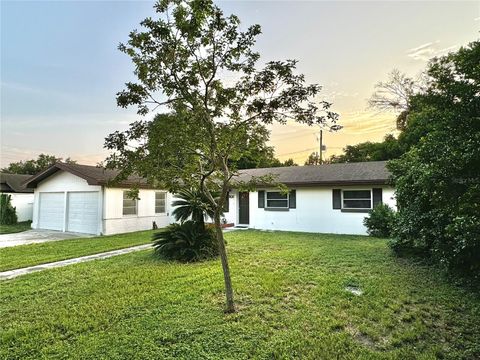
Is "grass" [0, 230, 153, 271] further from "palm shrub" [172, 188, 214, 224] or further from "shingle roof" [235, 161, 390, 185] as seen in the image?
"shingle roof" [235, 161, 390, 185]

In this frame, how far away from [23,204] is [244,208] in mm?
15543

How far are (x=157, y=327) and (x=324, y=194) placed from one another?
10996 millimetres

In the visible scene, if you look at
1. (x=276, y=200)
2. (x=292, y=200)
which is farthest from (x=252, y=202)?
(x=292, y=200)

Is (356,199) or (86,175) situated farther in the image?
(86,175)

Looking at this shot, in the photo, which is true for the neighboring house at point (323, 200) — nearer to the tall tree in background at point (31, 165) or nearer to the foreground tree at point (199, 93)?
the foreground tree at point (199, 93)

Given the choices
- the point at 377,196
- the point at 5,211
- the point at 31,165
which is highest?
the point at 31,165

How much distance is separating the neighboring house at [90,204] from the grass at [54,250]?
2.29 meters

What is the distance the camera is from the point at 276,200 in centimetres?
1467

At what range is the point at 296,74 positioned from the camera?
161 inches

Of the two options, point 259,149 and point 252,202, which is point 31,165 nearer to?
point 252,202

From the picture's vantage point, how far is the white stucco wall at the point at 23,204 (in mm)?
18723

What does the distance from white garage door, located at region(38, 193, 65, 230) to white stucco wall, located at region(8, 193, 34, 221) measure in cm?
437

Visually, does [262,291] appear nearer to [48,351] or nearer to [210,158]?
[210,158]

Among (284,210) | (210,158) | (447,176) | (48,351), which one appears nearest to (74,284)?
(48,351)
